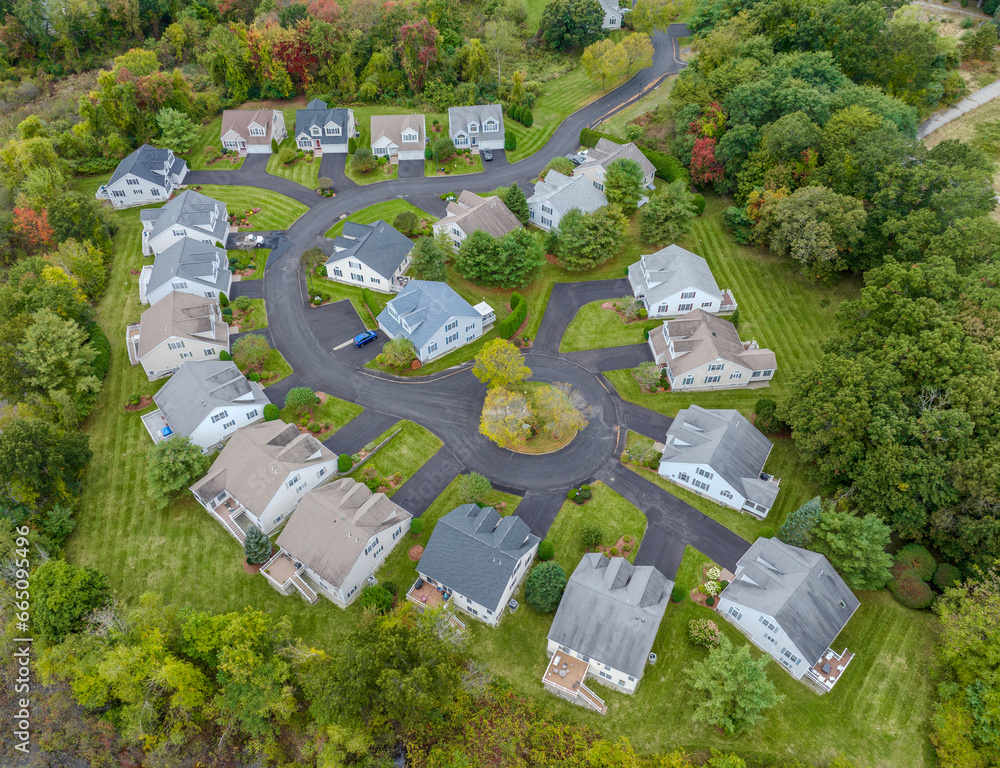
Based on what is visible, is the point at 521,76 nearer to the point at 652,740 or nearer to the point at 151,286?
the point at 151,286

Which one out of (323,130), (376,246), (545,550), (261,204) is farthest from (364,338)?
(323,130)

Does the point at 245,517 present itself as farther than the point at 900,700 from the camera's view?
Yes

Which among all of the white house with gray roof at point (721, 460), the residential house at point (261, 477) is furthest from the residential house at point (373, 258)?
the white house with gray roof at point (721, 460)

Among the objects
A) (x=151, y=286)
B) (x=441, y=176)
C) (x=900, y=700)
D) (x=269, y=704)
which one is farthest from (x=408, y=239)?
(x=900, y=700)

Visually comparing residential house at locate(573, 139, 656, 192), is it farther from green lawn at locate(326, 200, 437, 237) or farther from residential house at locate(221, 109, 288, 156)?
residential house at locate(221, 109, 288, 156)

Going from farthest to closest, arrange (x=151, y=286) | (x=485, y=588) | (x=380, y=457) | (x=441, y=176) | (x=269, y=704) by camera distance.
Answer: (x=441, y=176)
(x=151, y=286)
(x=380, y=457)
(x=485, y=588)
(x=269, y=704)

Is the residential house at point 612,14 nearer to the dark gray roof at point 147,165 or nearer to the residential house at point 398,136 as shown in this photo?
the residential house at point 398,136

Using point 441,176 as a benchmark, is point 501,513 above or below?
below

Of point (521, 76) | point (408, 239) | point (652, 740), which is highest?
point (521, 76)
